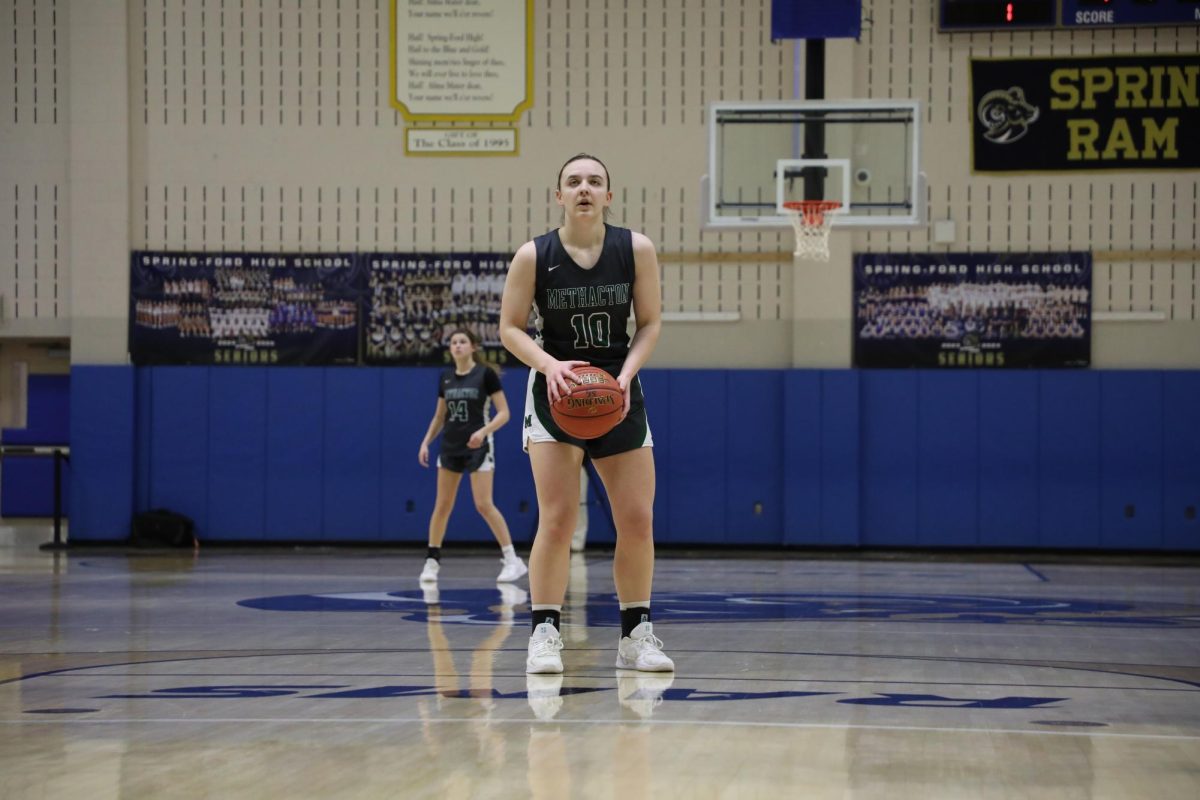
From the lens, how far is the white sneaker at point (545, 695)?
423cm

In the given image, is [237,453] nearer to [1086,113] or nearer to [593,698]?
[1086,113]

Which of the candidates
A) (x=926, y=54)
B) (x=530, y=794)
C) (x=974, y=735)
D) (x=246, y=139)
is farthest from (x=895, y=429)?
(x=530, y=794)

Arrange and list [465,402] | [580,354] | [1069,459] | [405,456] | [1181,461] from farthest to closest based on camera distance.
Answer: [405,456], [1069,459], [1181,461], [465,402], [580,354]

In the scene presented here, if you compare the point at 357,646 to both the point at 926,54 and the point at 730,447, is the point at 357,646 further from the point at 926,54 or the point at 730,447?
A: the point at 926,54

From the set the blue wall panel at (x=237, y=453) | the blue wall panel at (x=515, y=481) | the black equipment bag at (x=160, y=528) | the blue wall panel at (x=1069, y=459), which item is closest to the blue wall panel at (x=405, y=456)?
the blue wall panel at (x=515, y=481)

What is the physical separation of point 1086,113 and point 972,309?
2.35 meters

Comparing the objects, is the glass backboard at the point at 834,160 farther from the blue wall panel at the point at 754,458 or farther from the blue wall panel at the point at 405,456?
the blue wall panel at the point at 405,456

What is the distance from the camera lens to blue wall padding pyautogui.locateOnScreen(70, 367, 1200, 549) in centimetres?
1481

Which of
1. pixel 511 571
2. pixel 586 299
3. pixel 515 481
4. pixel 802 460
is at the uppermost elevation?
pixel 586 299

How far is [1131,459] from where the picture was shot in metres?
14.8

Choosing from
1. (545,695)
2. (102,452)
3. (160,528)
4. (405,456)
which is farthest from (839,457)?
(545,695)

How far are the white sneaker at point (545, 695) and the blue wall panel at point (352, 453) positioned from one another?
1054cm

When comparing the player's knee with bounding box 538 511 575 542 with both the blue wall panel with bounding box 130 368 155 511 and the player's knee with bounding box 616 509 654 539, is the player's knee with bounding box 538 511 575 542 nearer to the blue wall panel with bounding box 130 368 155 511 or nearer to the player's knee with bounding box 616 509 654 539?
the player's knee with bounding box 616 509 654 539

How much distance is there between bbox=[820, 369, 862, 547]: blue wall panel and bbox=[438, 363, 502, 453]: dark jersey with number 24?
519 centimetres
